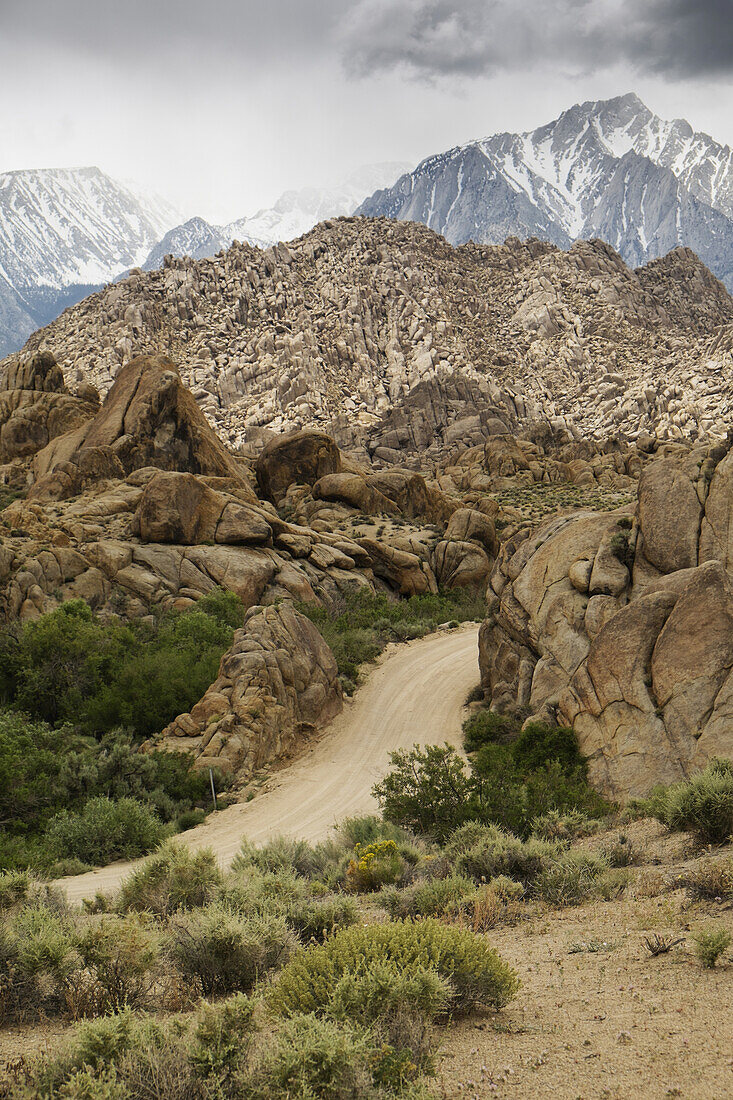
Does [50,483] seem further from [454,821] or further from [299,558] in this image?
[454,821]

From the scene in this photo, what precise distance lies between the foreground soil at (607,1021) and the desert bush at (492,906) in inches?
10.9

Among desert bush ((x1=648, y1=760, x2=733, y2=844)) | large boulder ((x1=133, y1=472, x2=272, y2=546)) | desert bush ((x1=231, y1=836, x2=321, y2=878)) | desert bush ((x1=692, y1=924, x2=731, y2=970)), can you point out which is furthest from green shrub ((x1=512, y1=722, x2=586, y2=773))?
large boulder ((x1=133, y1=472, x2=272, y2=546))

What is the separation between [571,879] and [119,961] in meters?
5.17

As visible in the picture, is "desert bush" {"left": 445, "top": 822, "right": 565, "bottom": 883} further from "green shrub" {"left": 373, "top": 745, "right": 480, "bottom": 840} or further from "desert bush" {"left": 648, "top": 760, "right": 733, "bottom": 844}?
"green shrub" {"left": 373, "top": 745, "right": 480, "bottom": 840}

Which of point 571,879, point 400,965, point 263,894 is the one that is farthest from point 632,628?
point 400,965

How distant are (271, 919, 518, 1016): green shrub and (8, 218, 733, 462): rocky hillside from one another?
83.0 metres

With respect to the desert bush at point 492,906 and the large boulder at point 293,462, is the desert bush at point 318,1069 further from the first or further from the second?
the large boulder at point 293,462

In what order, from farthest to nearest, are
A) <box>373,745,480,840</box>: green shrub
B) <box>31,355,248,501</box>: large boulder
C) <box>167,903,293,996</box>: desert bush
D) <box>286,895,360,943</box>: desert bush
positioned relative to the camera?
1. <box>31,355,248,501</box>: large boulder
2. <box>373,745,480,840</box>: green shrub
3. <box>286,895,360,943</box>: desert bush
4. <box>167,903,293,996</box>: desert bush

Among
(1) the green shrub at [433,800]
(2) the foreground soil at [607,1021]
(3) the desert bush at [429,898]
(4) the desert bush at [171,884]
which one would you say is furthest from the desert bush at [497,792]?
(4) the desert bush at [171,884]

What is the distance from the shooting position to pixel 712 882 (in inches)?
297

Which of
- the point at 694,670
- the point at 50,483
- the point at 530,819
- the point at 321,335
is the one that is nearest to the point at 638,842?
the point at 530,819

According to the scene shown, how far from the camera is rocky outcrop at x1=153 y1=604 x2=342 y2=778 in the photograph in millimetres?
18875

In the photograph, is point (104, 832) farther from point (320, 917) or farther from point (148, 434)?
point (148, 434)

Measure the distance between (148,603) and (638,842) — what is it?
71.9ft
